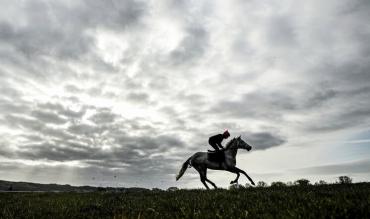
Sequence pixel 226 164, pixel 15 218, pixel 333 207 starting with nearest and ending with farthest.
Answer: pixel 333 207 → pixel 15 218 → pixel 226 164

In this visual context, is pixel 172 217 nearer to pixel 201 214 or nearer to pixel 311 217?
pixel 201 214

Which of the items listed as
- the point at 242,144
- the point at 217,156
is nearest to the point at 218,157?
the point at 217,156

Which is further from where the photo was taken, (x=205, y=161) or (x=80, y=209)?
(x=205, y=161)

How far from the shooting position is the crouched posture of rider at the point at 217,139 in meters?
25.5

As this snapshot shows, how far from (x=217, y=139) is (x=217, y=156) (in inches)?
57.5

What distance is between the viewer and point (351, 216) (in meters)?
7.67

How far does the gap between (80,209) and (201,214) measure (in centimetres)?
644

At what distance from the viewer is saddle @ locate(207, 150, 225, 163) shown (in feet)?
81.8

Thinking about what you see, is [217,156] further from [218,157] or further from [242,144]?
[242,144]

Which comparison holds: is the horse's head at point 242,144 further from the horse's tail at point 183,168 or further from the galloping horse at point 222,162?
the horse's tail at point 183,168

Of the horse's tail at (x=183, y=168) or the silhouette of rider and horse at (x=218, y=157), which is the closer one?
the silhouette of rider and horse at (x=218, y=157)

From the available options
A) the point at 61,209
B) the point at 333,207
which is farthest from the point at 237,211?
the point at 61,209

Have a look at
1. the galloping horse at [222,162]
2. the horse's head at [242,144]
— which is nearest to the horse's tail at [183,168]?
the galloping horse at [222,162]

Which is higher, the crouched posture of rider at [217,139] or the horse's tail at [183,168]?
the crouched posture of rider at [217,139]
